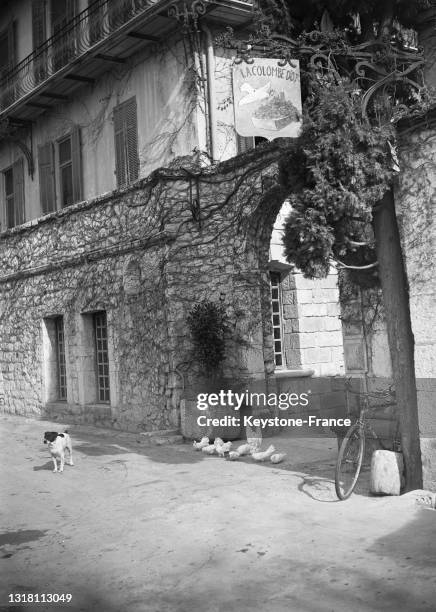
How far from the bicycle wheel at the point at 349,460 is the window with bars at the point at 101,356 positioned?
729 cm

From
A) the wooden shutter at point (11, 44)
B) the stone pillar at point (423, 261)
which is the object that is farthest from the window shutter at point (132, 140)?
the stone pillar at point (423, 261)

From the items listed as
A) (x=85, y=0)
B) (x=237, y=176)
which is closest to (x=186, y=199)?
(x=237, y=176)

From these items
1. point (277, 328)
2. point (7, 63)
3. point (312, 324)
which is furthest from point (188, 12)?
point (7, 63)

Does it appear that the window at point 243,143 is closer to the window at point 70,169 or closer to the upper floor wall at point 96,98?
the upper floor wall at point 96,98

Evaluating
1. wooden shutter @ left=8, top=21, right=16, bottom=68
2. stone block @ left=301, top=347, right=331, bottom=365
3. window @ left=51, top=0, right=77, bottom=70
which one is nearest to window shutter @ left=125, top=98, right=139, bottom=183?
window @ left=51, top=0, right=77, bottom=70

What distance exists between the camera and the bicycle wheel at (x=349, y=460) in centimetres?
639

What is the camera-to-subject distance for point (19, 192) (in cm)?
1609

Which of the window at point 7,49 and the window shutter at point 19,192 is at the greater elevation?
the window at point 7,49

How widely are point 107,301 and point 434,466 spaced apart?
767 centimetres

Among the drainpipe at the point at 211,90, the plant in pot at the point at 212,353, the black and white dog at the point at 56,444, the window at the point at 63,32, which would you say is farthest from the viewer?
the window at the point at 63,32

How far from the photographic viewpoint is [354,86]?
6.18m

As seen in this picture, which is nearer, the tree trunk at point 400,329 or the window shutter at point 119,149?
the tree trunk at point 400,329

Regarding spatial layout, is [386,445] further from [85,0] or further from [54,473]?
[85,0]

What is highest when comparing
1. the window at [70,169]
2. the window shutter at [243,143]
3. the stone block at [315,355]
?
the window at [70,169]
